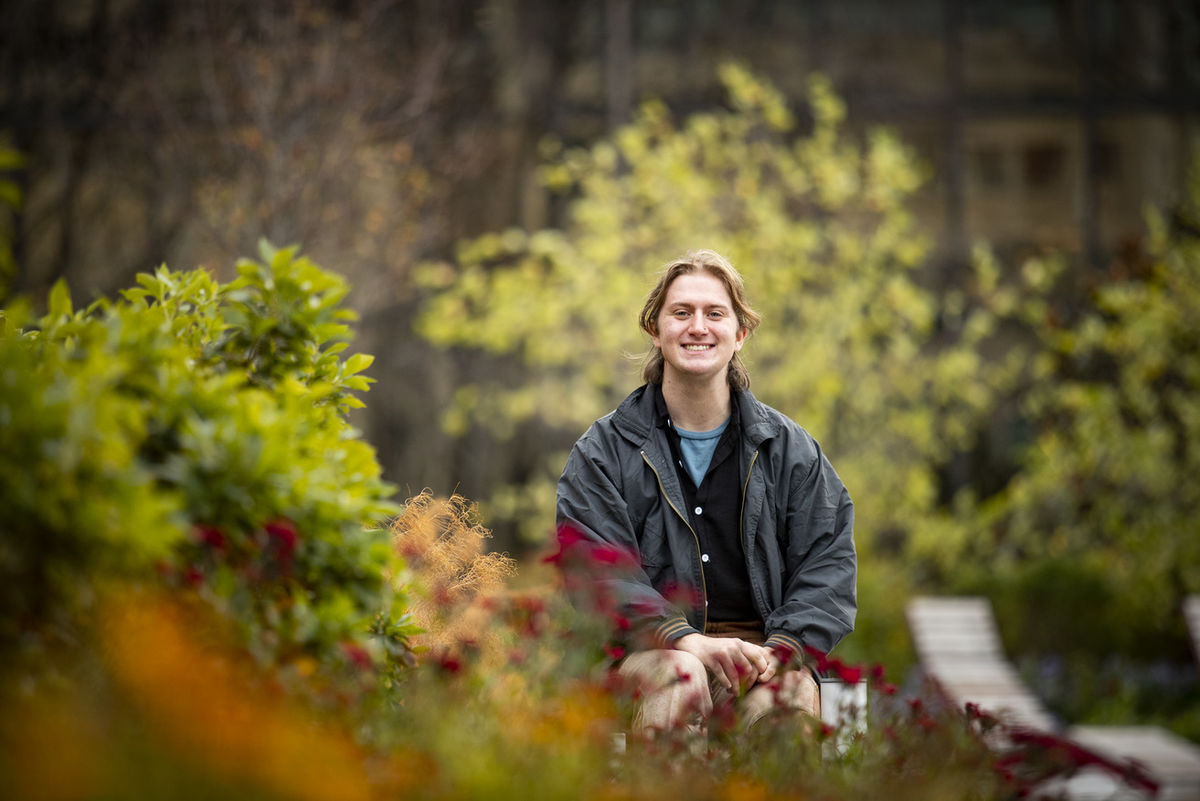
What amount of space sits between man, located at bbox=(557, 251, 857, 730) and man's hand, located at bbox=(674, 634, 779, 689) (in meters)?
0.11

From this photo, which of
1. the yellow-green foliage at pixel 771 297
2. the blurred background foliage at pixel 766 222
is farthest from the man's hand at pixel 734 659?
the yellow-green foliage at pixel 771 297

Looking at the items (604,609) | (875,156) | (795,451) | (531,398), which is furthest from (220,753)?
(875,156)

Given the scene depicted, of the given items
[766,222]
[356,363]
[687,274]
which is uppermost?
[766,222]

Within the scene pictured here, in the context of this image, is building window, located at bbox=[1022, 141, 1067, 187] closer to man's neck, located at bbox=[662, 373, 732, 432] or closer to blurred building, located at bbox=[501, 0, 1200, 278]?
blurred building, located at bbox=[501, 0, 1200, 278]

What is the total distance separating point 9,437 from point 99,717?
0.44 meters

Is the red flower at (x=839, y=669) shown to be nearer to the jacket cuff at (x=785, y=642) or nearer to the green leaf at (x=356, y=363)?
the jacket cuff at (x=785, y=642)

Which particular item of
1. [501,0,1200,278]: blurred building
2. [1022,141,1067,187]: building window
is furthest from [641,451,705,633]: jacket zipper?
[1022,141,1067,187]: building window

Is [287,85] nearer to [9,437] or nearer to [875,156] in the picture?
[875,156]

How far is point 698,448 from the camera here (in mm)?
3248

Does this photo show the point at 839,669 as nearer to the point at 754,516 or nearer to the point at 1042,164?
the point at 754,516

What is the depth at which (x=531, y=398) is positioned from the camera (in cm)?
831

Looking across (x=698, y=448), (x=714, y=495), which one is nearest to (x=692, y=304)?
(x=698, y=448)

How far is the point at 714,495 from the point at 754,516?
0.14 meters

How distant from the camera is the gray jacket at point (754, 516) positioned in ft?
9.87
